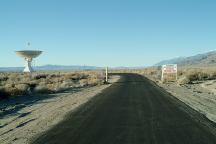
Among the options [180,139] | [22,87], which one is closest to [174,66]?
[22,87]

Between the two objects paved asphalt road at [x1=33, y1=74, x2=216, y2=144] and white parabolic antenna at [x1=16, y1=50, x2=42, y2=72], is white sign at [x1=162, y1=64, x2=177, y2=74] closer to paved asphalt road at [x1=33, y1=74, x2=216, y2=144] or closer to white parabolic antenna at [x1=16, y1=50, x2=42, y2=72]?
paved asphalt road at [x1=33, y1=74, x2=216, y2=144]

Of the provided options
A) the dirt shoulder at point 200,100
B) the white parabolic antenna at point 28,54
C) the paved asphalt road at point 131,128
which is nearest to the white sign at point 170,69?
the dirt shoulder at point 200,100

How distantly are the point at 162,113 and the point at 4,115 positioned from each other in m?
7.30

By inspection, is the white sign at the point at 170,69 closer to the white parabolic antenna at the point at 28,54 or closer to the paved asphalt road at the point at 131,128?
the paved asphalt road at the point at 131,128

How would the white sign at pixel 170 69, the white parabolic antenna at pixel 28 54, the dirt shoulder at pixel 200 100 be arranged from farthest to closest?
the white parabolic antenna at pixel 28 54 → the white sign at pixel 170 69 → the dirt shoulder at pixel 200 100

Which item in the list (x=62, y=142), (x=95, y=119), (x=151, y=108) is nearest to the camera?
(x=62, y=142)

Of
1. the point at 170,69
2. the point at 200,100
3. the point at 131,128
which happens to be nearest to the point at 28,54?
the point at 170,69

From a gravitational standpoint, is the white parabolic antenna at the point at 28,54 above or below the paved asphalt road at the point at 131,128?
above

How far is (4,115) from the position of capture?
699 inches

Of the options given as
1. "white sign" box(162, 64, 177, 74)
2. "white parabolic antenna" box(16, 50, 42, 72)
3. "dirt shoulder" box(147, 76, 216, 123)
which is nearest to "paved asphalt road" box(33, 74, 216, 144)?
"dirt shoulder" box(147, 76, 216, 123)

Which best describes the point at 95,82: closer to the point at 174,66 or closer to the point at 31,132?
the point at 174,66

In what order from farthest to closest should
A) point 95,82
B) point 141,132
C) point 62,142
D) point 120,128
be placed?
point 95,82
point 120,128
point 141,132
point 62,142

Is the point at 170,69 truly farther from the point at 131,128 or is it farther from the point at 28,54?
the point at 28,54

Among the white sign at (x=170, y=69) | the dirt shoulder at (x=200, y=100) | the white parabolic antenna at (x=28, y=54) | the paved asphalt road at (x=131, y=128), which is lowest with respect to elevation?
the dirt shoulder at (x=200, y=100)
